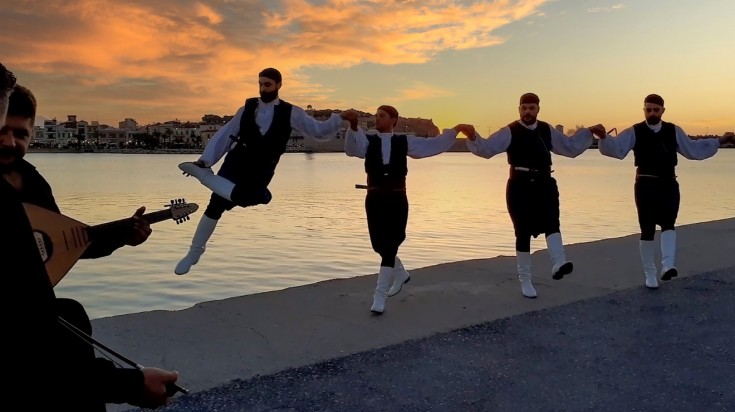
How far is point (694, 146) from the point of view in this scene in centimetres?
899

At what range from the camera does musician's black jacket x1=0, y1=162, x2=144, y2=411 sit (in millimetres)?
1542

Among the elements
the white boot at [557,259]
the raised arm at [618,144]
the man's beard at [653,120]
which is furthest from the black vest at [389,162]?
the man's beard at [653,120]

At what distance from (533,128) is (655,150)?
1.89m

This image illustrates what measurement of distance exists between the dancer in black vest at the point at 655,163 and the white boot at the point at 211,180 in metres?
5.23

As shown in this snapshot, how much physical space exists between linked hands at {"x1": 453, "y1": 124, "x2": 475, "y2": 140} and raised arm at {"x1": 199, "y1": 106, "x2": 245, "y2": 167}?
108 inches

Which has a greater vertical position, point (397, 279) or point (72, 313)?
point (72, 313)

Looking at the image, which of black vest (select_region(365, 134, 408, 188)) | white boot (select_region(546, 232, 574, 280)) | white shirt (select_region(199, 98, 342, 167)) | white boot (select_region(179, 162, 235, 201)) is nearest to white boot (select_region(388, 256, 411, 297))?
black vest (select_region(365, 134, 408, 188))

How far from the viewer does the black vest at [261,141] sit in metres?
5.29

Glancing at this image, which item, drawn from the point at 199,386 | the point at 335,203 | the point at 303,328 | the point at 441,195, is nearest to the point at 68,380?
the point at 199,386

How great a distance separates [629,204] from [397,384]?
122 ft

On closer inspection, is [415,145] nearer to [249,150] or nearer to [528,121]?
[528,121]

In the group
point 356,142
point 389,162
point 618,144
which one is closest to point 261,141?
point 356,142

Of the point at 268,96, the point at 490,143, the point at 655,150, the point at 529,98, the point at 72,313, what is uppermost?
the point at 529,98

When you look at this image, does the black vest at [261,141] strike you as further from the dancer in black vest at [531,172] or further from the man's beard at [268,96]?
the dancer in black vest at [531,172]
